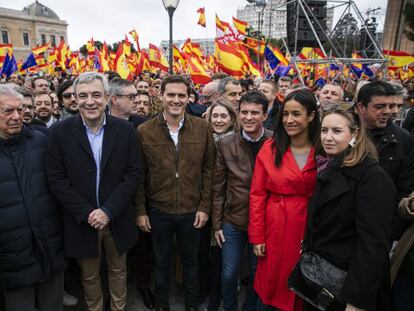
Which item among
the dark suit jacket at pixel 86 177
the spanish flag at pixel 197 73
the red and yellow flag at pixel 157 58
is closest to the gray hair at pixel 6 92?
the dark suit jacket at pixel 86 177

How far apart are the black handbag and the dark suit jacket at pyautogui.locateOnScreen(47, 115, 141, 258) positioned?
1.55 meters

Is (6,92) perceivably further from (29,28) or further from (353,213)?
(29,28)

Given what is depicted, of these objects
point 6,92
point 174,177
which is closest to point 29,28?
point 6,92

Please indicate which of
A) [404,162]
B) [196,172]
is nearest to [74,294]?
[196,172]

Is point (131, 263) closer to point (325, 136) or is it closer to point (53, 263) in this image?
point (53, 263)

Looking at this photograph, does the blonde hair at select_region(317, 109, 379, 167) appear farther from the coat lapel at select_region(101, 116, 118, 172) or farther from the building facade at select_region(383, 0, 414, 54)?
the building facade at select_region(383, 0, 414, 54)

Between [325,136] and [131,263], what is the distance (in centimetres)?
280

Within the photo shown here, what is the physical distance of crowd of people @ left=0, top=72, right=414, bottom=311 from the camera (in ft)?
6.50

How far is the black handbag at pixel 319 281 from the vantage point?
201 cm

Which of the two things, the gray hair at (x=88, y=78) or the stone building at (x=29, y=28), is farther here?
the stone building at (x=29, y=28)

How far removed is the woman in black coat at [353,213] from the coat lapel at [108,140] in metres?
1.71

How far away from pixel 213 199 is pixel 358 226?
1.37 m

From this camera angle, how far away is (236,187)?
9.07ft

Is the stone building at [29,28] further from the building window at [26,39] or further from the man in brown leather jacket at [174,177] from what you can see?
the man in brown leather jacket at [174,177]
